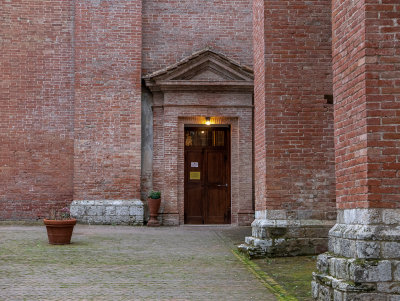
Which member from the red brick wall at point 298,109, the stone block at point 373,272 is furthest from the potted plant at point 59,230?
the stone block at point 373,272

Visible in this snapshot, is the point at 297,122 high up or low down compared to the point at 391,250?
up

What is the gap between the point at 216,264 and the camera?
25.8 feet

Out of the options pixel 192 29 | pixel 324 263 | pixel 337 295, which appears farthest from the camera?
pixel 192 29

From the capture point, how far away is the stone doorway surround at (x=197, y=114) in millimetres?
15250

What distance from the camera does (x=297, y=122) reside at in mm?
8633

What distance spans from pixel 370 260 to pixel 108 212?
1115cm

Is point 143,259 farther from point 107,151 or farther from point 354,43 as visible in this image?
point 107,151

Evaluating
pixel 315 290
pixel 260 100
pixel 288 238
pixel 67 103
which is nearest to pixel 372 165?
pixel 315 290

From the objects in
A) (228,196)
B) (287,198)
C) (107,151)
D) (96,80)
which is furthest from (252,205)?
(287,198)

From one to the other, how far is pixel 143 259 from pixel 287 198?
249 cm

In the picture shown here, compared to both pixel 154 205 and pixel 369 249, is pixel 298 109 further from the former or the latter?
pixel 154 205

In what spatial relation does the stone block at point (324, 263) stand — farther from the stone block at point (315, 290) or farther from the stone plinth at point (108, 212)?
the stone plinth at point (108, 212)

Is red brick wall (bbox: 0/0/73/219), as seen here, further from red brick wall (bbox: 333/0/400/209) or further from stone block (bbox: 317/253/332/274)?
red brick wall (bbox: 333/0/400/209)

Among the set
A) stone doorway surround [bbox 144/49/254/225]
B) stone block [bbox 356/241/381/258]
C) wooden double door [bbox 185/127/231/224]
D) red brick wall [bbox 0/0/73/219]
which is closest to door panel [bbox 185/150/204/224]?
wooden double door [bbox 185/127/231/224]
